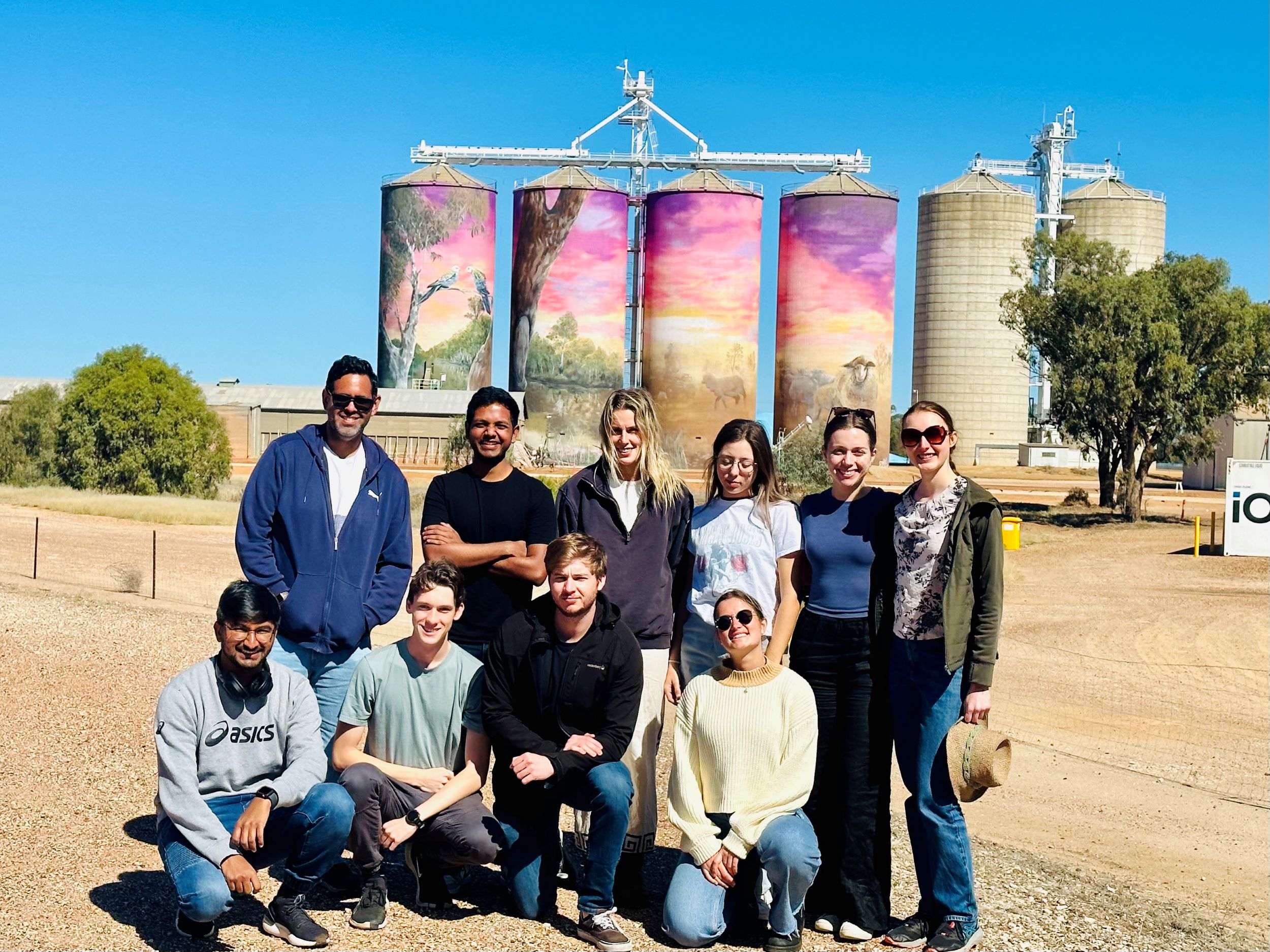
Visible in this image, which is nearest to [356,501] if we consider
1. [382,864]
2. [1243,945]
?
[382,864]

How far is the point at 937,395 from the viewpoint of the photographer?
65500 millimetres

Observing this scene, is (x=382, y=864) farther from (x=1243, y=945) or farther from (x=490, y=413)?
(x=1243, y=945)

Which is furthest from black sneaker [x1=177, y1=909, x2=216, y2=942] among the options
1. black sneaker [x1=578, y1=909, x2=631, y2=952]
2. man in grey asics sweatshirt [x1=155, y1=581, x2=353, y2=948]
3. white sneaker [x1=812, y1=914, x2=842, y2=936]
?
white sneaker [x1=812, y1=914, x2=842, y2=936]

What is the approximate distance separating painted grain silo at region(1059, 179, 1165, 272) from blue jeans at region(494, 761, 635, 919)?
67.4 meters

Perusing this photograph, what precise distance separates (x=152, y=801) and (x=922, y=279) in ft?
203

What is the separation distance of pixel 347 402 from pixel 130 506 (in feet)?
99.4

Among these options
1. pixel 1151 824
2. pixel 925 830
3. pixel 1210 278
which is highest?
pixel 1210 278

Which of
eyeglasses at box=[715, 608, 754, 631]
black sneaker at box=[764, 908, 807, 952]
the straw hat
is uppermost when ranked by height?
eyeglasses at box=[715, 608, 754, 631]

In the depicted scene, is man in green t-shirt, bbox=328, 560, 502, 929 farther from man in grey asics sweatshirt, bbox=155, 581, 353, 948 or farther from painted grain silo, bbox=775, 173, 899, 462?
painted grain silo, bbox=775, 173, 899, 462

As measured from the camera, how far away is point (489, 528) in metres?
5.48

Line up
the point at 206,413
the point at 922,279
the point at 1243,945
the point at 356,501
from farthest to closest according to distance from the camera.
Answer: the point at 922,279 < the point at 206,413 < the point at 1243,945 < the point at 356,501

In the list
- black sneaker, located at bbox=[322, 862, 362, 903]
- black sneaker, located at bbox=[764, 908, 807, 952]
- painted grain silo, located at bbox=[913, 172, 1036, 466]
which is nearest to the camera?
black sneaker, located at bbox=[764, 908, 807, 952]

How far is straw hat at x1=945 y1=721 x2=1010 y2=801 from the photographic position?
188 inches

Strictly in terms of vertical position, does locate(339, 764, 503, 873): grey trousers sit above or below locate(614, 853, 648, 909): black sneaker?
above
